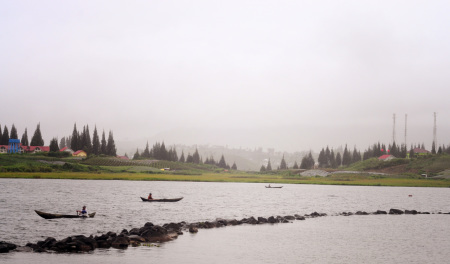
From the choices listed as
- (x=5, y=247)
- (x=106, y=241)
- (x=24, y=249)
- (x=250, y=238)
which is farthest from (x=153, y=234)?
(x=5, y=247)

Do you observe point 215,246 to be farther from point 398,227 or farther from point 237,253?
point 398,227

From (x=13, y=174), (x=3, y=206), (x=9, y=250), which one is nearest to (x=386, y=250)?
(x=9, y=250)

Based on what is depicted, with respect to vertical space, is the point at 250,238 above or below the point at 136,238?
below

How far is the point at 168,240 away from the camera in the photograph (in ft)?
138

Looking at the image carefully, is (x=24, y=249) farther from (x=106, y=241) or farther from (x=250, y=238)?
(x=250, y=238)

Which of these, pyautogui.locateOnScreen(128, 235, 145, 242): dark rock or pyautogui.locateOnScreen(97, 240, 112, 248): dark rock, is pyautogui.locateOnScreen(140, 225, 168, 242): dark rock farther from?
pyautogui.locateOnScreen(97, 240, 112, 248): dark rock

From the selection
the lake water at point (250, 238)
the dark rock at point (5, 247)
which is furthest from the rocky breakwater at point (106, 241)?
the lake water at point (250, 238)

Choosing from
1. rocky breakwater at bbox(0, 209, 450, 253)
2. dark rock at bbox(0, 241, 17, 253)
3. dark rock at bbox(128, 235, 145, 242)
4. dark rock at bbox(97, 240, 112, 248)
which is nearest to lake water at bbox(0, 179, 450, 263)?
rocky breakwater at bbox(0, 209, 450, 253)

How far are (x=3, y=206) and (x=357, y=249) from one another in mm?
57133

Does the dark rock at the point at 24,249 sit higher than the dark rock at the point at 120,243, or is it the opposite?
the dark rock at the point at 120,243

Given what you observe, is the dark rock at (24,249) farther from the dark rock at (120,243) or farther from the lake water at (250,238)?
the dark rock at (120,243)

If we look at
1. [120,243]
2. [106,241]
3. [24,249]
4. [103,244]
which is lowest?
[24,249]

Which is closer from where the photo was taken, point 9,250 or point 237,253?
point 9,250

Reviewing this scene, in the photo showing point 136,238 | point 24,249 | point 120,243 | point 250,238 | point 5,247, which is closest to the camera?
point 5,247
